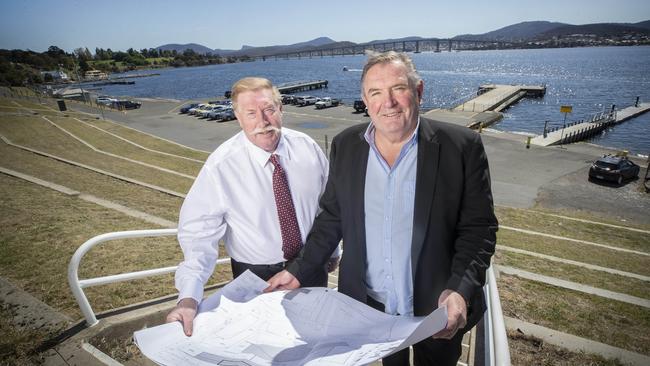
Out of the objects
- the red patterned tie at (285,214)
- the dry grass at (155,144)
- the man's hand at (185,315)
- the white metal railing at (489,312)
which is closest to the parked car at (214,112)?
the dry grass at (155,144)

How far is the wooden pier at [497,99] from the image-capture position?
46.2 m

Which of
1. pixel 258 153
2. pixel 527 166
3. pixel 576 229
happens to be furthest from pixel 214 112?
pixel 258 153

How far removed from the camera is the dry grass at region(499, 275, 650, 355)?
4.44 m

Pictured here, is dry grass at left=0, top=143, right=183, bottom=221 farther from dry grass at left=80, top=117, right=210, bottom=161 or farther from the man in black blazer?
dry grass at left=80, top=117, right=210, bottom=161

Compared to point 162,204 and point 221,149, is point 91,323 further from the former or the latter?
point 162,204

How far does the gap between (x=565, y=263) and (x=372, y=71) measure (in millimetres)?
8062

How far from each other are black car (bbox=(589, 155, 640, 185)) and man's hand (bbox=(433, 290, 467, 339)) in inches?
823

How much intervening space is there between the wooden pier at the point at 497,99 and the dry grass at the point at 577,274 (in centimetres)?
3827

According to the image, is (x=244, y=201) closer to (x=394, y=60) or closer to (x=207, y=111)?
(x=394, y=60)

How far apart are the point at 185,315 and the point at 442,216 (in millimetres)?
1603

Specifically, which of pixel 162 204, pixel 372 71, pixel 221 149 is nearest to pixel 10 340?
pixel 221 149

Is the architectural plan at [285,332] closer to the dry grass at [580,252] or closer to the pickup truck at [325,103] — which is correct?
the dry grass at [580,252]

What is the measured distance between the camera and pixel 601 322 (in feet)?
15.8

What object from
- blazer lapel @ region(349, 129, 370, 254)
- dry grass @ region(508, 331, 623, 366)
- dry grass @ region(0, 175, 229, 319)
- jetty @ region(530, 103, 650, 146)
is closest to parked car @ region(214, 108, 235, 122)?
dry grass @ region(0, 175, 229, 319)
